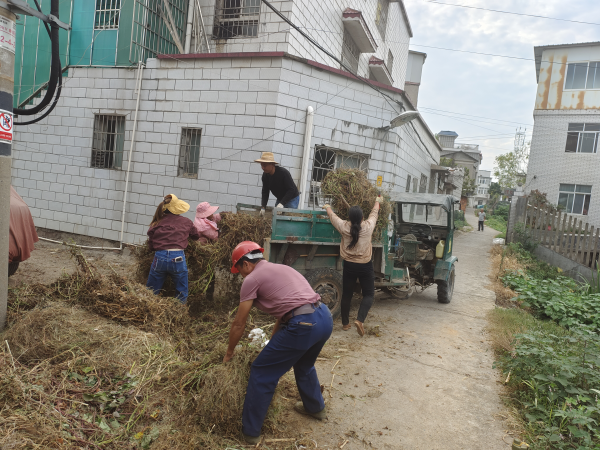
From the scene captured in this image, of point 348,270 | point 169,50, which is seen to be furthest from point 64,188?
point 348,270

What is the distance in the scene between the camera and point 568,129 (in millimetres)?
20781

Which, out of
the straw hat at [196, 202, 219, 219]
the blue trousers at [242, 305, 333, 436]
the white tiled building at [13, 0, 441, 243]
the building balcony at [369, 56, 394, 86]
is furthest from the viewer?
the building balcony at [369, 56, 394, 86]

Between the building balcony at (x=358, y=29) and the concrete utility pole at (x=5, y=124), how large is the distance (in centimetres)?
1029

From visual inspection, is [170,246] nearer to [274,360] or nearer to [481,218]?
[274,360]

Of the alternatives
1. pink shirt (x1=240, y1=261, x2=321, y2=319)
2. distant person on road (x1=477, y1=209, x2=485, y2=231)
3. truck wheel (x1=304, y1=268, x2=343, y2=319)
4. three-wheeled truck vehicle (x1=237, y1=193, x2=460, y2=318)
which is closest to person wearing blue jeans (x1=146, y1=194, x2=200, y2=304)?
three-wheeled truck vehicle (x1=237, y1=193, x2=460, y2=318)

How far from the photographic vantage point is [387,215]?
255 inches

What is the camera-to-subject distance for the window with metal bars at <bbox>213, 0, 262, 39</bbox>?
10.5 m

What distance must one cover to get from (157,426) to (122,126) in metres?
8.62

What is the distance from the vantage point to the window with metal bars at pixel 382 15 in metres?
15.9

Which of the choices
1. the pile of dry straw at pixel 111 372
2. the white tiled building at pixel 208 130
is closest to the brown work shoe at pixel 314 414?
the pile of dry straw at pixel 111 372

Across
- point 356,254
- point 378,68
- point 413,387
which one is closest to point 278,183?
point 356,254

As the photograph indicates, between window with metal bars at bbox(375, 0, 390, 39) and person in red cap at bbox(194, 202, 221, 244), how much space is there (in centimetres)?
1300

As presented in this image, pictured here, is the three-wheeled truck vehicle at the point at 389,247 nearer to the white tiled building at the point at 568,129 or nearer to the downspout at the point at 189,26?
the downspout at the point at 189,26

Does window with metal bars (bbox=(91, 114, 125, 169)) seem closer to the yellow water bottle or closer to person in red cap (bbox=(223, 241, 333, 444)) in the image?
the yellow water bottle
